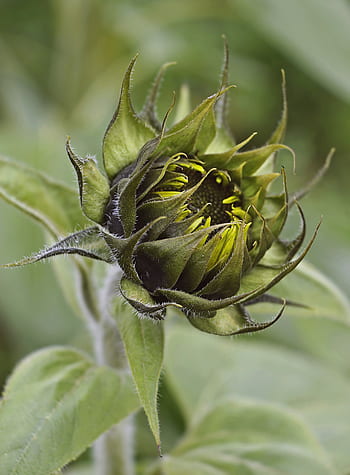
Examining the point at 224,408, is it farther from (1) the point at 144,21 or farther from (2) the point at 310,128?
(1) the point at 144,21

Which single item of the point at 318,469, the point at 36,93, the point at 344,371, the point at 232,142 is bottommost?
the point at 36,93

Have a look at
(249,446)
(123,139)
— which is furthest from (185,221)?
(249,446)

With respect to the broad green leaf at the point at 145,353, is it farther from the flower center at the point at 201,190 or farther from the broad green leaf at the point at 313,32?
the broad green leaf at the point at 313,32

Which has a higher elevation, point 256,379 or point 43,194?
point 43,194

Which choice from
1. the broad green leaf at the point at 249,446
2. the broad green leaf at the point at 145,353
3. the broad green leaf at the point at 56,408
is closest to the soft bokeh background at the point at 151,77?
Result: the broad green leaf at the point at 249,446

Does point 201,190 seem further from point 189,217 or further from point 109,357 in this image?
point 109,357

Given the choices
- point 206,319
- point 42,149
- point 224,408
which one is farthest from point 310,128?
point 206,319

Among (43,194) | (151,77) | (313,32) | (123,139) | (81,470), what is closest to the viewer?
(123,139)
